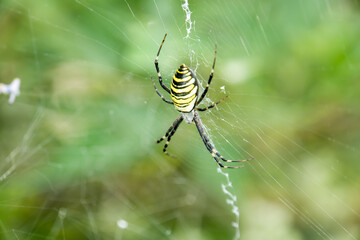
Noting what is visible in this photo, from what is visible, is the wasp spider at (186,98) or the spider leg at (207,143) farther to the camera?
the spider leg at (207,143)

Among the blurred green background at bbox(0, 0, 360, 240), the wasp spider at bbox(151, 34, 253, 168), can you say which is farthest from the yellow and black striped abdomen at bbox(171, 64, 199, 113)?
the blurred green background at bbox(0, 0, 360, 240)

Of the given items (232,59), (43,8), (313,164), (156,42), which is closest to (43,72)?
(43,8)

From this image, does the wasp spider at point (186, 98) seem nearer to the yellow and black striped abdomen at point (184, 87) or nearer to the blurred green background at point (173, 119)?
the yellow and black striped abdomen at point (184, 87)

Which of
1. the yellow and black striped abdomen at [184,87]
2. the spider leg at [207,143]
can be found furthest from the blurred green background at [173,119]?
the yellow and black striped abdomen at [184,87]

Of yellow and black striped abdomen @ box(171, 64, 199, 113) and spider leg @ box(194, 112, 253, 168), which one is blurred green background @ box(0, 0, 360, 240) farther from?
yellow and black striped abdomen @ box(171, 64, 199, 113)

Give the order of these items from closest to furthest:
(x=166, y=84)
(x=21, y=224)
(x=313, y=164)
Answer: (x=166, y=84)
(x=313, y=164)
(x=21, y=224)

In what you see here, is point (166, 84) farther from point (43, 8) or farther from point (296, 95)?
point (43, 8)
